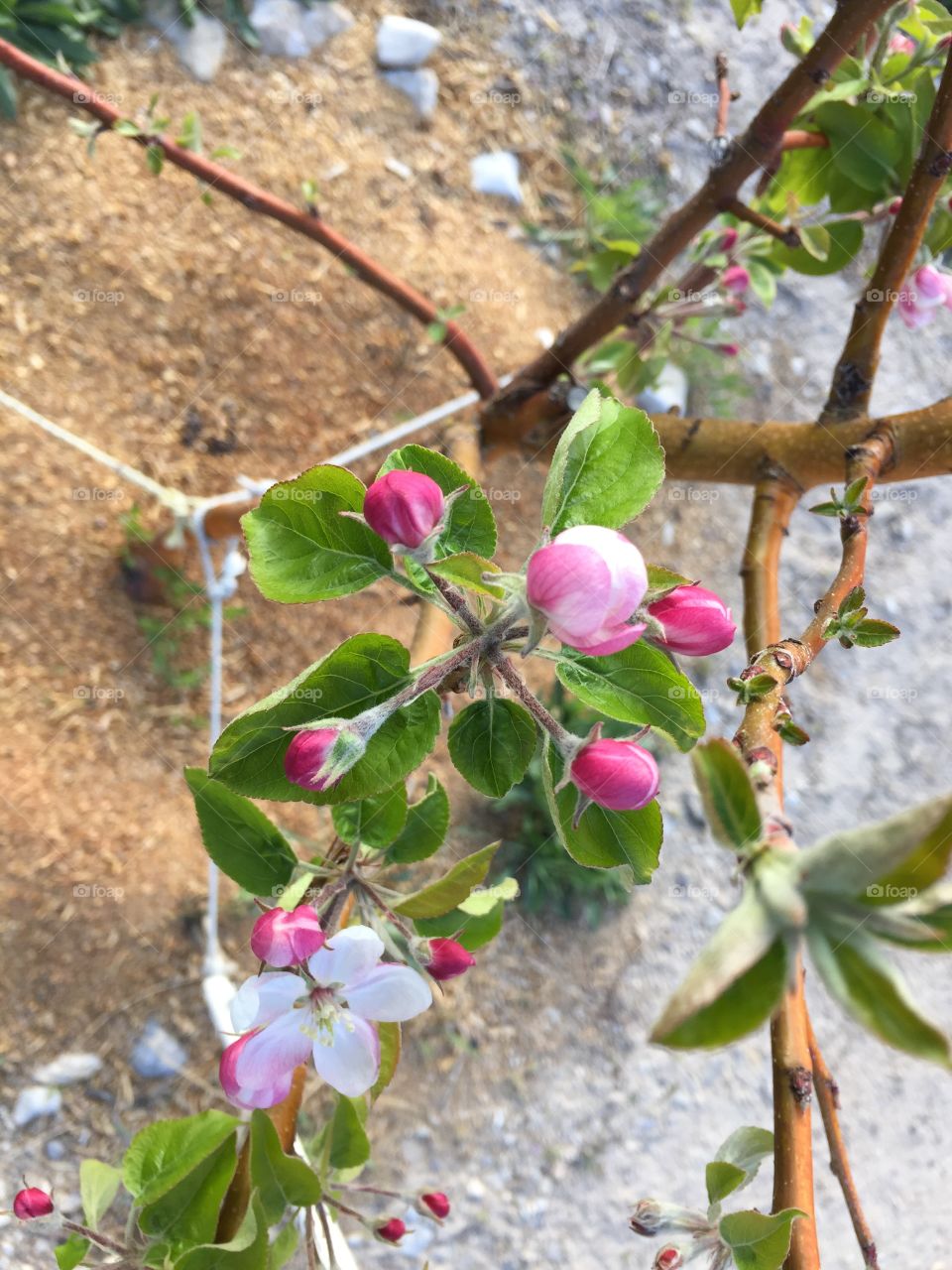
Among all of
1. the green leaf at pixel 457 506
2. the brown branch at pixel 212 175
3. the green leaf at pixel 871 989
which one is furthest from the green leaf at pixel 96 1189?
the brown branch at pixel 212 175

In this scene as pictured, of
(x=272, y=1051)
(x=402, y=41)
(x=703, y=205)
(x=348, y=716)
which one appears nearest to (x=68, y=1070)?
(x=272, y=1051)

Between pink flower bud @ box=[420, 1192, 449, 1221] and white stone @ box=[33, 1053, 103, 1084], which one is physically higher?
pink flower bud @ box=[420, 1192, 449, 1221]

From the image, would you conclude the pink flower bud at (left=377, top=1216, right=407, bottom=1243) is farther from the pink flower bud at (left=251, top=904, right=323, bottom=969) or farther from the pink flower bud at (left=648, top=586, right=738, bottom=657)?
the pink flower bud at (left=648, top=586, right=738, bottom=657)

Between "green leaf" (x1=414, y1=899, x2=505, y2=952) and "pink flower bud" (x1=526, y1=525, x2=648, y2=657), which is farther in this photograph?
"green leaf" (x1=414, y1=899, x2=505, y2=952)

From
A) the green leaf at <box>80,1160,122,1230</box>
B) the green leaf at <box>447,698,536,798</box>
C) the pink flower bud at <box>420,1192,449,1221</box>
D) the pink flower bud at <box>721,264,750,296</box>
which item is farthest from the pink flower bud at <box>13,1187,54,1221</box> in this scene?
the pink flower bud at <box>721,264,750,296</box>

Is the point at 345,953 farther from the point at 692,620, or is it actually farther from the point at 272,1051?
the point at 692,620

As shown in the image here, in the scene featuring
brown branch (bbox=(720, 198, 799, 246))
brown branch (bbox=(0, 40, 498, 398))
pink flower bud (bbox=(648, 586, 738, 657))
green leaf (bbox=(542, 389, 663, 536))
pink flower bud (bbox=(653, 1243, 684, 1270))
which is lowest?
pink flower bud (bbox=(653, 1243, 684, 1270))

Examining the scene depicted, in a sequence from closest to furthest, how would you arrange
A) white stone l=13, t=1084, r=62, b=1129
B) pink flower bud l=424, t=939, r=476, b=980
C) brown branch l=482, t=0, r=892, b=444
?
pink flower bud l=424, t=939, r=476, b=980 → brown branch l=482, t=0, r=892, b=444 → white stone l=13, t=1084, r=62, b=1129

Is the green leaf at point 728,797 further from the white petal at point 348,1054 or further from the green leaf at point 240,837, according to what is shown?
the green leaf at point 240,837
